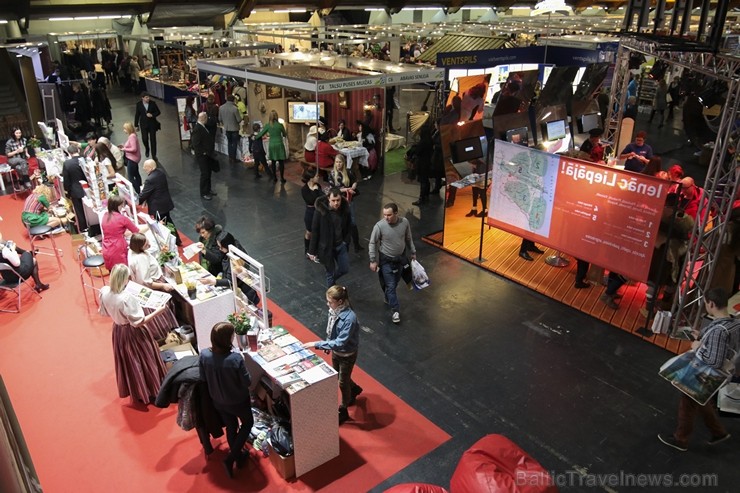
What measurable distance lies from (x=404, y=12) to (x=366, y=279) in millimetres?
23328

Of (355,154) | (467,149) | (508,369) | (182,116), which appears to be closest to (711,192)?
(508,369)

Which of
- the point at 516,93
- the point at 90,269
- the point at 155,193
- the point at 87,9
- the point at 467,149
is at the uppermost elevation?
the point at 87,9

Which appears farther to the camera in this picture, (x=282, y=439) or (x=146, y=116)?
(x=146, y=116)

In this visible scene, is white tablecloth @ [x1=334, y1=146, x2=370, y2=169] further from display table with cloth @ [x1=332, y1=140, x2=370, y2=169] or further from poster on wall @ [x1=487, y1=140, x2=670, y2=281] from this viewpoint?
poster on wall @ [x1=487, y1=140, x2=670, y2=281]

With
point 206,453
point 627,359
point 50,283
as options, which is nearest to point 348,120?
point 50,283

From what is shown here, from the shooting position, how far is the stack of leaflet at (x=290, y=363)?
4.31 meters

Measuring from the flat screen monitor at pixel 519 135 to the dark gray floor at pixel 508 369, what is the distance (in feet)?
7.88

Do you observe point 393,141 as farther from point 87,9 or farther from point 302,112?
point 87,9

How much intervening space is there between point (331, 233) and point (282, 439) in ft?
8.96

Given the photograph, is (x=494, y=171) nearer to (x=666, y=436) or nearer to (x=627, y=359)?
(x=627, y=359)

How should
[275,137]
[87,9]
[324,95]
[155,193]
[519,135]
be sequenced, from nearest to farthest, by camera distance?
[155,193]
[519,135]
[275,137]
[324,95]
[87,9]

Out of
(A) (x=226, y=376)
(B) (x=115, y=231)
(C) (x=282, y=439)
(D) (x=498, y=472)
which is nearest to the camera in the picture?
(D) (x=498, y=472)

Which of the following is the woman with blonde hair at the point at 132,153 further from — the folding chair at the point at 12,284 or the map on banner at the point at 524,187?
the map on banner at the point at 524,187

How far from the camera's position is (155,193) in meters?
8.14
